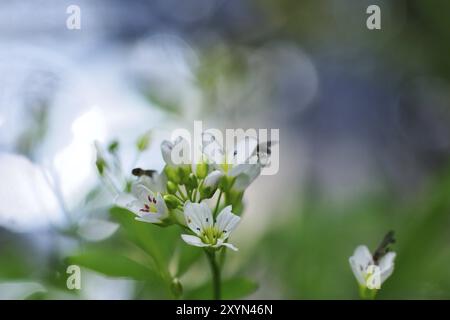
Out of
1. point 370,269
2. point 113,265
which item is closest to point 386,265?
point 370,269

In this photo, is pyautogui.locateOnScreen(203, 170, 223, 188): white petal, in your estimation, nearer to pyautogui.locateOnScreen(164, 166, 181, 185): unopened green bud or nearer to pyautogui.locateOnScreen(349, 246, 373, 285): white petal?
pyautogui.locateOnScreen(164, 166, 181, 185): unopened green bud

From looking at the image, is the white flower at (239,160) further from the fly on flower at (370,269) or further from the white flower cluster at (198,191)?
the fly on flower at (370,269)

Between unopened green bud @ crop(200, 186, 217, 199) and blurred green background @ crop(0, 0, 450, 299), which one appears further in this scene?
blurred green background @ crop(0, 0, 450, 299)

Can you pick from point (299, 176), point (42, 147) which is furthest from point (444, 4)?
point (42, 147)

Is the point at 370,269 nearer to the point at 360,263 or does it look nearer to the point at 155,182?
the point at 360,263

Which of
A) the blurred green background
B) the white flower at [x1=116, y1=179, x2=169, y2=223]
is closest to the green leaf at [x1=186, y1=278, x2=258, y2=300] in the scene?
the blurred green background

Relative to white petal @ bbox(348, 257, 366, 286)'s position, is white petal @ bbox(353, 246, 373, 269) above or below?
above

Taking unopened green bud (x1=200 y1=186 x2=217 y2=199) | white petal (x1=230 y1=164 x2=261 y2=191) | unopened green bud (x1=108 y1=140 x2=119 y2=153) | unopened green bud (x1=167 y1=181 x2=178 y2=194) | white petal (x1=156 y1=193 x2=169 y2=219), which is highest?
unopened green bud (x1=108 y1=140 x2=119 y2=153)
